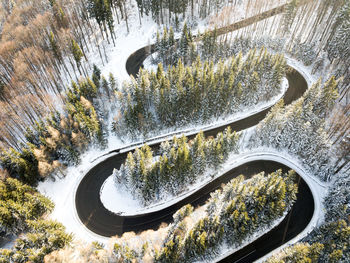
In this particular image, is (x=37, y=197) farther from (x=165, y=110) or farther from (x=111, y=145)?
(x=165, y=110)

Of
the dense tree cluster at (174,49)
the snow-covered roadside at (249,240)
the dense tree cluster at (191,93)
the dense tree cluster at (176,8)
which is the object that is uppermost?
the dense tree cluster at (176,8)

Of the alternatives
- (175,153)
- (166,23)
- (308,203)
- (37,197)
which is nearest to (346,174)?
(308,203)

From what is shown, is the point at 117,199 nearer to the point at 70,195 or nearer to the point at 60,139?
the point at 70,195

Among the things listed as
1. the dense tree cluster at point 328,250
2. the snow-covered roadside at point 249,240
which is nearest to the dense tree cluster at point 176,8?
the snow-covered roadside at point 249,240

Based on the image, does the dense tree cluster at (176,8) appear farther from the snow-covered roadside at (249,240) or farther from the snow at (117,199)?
the snow-covered roadside at (249,240)

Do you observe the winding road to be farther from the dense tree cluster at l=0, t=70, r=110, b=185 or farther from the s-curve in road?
the dense tree cluster at l=0, t=70, r=110, b=185

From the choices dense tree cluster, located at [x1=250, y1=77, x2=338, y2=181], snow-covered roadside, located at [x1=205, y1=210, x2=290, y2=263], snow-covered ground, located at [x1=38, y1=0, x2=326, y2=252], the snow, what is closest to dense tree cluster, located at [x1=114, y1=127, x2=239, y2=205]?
the snow
